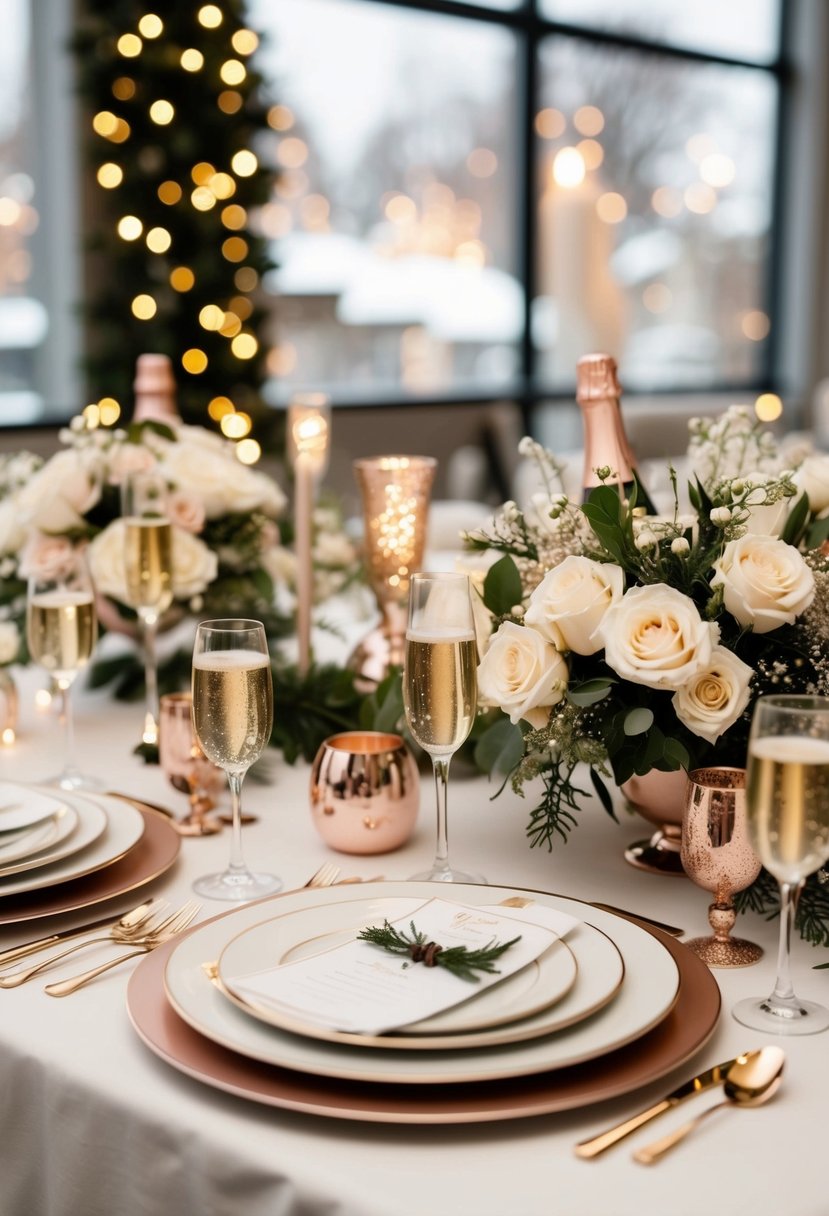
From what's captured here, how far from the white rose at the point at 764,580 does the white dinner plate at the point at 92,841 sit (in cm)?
52

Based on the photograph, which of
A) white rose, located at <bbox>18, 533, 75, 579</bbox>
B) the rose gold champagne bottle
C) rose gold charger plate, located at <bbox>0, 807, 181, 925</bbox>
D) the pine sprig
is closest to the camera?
the pine sprig

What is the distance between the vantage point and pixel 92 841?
3.55 ft

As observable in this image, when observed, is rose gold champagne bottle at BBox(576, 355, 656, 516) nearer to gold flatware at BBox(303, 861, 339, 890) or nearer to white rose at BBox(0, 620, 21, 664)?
gold flatware at BBox(303, 861, 339, 890)

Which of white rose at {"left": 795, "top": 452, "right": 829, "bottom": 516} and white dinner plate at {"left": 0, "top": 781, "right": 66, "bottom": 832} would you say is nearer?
white dinner plate at {"left": 0, "top": 781, "right": 66, "bottom": 832}

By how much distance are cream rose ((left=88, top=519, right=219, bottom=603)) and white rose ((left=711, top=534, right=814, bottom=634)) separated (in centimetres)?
79

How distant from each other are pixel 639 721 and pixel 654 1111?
309 mm

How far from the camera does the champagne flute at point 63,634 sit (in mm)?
1351


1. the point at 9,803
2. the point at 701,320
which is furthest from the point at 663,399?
the point at 9,803

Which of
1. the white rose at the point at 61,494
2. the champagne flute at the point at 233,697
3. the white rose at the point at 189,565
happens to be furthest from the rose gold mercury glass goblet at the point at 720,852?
the white rose at the point at 61,494

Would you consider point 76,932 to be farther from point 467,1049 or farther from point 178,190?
point 178,190

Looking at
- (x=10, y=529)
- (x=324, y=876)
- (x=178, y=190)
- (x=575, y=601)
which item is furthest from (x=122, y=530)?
(x=178, y=190)

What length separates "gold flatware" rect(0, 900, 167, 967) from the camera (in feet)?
3.13

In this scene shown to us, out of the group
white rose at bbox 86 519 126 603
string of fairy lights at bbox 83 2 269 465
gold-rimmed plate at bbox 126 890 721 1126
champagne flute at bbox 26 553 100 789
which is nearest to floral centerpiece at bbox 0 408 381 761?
white rose at bbox 86 519 126 603

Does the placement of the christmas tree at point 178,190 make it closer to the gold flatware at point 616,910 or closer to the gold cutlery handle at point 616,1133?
the gold flatware at point 616,910
